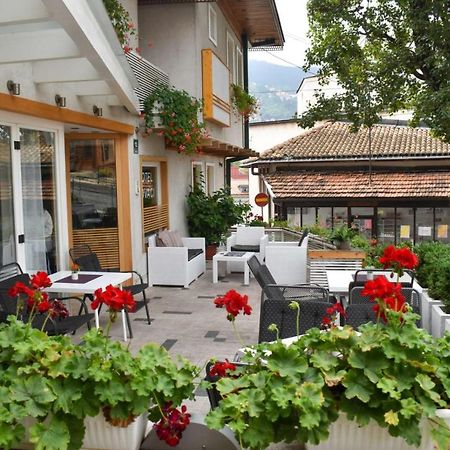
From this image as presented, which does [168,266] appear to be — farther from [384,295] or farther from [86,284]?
[384,295]

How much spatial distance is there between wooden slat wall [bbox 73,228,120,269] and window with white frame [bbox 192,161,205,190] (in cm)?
450

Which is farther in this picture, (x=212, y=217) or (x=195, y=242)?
(x=212, y=217)

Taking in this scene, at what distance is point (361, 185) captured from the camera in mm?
18781

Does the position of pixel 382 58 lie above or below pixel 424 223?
above

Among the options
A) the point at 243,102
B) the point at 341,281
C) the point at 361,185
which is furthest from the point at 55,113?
the point at 361,185

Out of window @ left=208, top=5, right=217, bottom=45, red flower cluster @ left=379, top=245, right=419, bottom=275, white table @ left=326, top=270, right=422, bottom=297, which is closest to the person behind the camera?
red flower cluster @ left=379, top=245, right=419, bottom=275

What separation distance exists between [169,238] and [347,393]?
8545 millimetres

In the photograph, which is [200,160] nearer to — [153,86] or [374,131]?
[153,86]

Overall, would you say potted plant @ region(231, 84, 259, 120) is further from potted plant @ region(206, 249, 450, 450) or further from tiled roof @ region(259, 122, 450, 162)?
potted plant @ region(206, 249, 450, 450)

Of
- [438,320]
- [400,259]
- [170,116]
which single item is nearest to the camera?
[400,259]

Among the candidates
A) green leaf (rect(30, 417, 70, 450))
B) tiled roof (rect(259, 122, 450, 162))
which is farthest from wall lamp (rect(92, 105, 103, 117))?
tiled roof (rect(259, 122, 450, 162))

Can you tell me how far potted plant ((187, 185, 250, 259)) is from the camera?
486 inches

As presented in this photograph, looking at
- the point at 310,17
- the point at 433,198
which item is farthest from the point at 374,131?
the point at 310,17

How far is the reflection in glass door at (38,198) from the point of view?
22.5 ft
